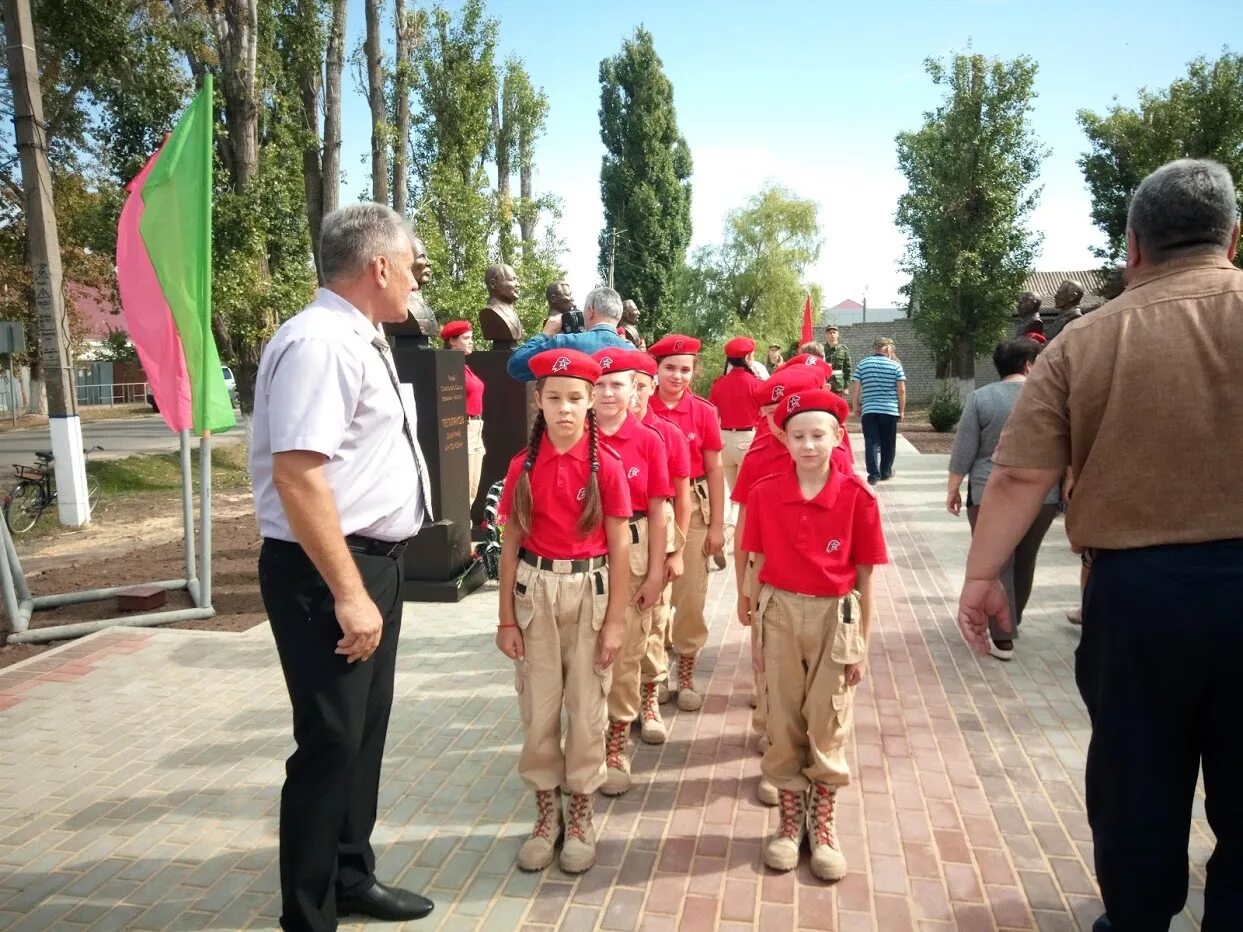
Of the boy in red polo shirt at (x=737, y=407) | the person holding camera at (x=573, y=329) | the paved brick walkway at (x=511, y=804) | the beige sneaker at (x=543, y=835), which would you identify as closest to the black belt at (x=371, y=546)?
the person holding camera at (x=573, y=329)

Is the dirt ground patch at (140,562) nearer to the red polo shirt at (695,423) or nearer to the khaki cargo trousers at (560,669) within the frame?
the red polo shirt at (695,423)

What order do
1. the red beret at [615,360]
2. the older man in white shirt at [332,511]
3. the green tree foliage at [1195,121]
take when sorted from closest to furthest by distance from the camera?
the older man in white shirt at [332,511] < the red beret at [615,360] < the green tree foliage at [1195,121]

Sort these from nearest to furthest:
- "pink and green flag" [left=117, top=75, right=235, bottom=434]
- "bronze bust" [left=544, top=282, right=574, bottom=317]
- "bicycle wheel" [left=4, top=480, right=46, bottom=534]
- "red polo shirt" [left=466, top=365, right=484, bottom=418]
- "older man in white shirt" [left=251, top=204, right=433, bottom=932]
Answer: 1. "older man in white shirt" [left=251, top=204, right=433, bottom=932]
2. "pink and green flag" [left=117, top=75, right=235, bottom=434]
3. "red polo shirt" [left=466, top=365, right=484, bottom=418]
4. "bronze bust" [left=544, top=282, right=574, bottom=317]
5. "bicycle wheel" [left=4, top=480, right=46, bottom=534]

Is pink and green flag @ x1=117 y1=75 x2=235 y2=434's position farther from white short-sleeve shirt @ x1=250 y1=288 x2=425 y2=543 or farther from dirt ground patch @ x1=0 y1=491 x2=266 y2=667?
white short-sleeve shirt @ x1=250 y1=288 x2=425 y2=543

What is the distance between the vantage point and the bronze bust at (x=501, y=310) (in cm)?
874

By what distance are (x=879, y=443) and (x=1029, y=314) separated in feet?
12.3

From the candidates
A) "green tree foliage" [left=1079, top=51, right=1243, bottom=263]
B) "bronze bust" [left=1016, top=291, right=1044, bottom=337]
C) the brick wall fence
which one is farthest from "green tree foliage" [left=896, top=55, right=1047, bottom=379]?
"bronze bust" [left=1016, top=291, right=1044, bottom=337]

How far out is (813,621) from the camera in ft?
10.2

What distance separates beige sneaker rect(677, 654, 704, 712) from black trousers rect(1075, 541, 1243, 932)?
97.7 inches

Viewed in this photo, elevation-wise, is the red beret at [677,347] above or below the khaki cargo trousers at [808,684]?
above

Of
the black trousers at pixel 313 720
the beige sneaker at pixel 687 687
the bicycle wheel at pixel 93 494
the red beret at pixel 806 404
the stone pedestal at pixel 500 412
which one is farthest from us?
the bicycle wheel at pixel 93 494

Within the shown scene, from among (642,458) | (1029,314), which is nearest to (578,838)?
(642,458)

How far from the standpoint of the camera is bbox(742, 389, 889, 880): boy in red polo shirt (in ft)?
10.1

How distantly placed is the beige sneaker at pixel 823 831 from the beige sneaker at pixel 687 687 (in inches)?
56.8
